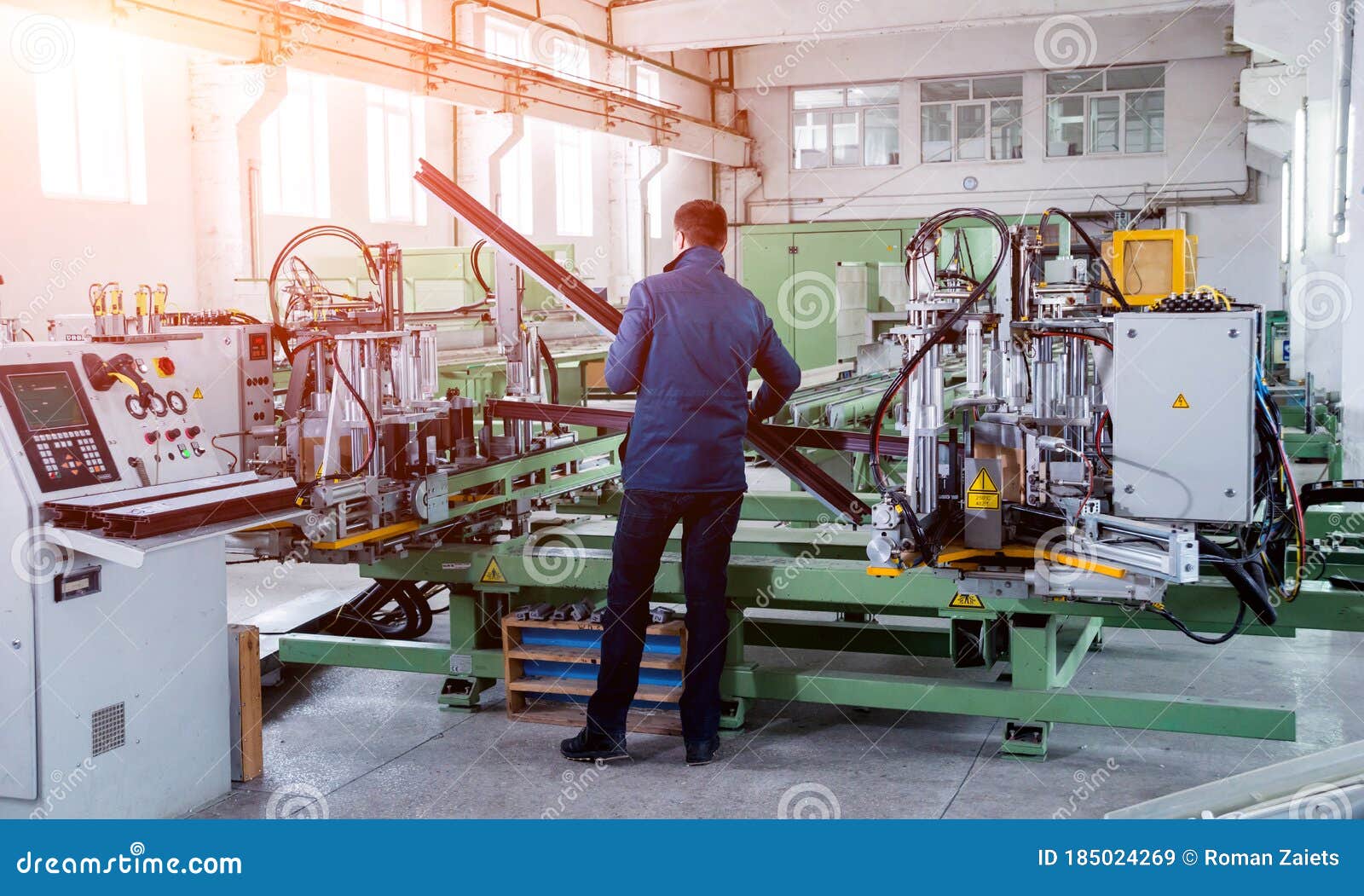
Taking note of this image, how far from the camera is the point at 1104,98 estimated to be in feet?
56.8

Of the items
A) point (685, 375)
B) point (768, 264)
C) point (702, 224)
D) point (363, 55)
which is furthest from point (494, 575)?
point (768, 264)

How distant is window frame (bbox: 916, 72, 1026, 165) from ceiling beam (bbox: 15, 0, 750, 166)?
211 inches

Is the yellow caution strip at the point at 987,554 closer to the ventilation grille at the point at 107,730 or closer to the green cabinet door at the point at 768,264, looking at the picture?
the ventilation grille at the point at 107,730

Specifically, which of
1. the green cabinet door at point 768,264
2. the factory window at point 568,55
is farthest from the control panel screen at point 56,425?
the factory window at point 568,55

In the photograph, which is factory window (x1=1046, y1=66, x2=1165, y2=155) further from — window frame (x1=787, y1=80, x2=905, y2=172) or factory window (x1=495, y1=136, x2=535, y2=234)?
factory window (x1=495, y1=136, x2=535, y2=234)

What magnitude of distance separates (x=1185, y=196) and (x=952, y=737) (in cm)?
1471

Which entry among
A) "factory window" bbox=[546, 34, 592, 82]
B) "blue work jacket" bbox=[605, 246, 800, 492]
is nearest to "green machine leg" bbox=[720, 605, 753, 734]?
"blue work jacket" bbox=[605, 246, 800, 492]

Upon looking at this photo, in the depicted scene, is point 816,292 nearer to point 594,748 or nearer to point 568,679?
point 568,679

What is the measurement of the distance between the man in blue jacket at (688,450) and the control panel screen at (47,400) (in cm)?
146

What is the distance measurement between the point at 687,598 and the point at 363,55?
20.0 feet

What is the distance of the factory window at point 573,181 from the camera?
48.0 feet

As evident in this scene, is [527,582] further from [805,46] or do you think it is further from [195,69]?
[805,46]

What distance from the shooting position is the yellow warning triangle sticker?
11.1 ft

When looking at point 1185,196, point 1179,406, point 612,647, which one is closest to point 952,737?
point 612,647
